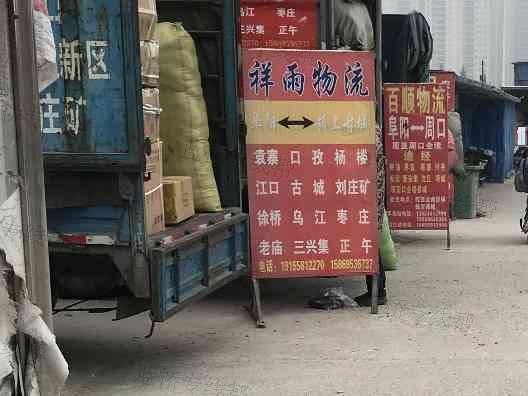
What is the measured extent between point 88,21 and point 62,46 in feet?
0.65

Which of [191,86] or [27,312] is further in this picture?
[191,86]

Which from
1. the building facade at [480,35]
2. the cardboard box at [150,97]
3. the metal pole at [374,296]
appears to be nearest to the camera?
the cardboard box at [150,97]

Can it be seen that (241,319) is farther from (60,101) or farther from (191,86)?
(60,101)

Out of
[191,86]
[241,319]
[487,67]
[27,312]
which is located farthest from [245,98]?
[487,67]

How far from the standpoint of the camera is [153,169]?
169 inches

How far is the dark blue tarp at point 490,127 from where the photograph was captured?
831 inches

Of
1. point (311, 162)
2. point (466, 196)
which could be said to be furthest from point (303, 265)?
point (466, 196)

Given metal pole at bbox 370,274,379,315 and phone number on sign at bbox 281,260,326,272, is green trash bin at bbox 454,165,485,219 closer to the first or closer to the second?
metal pole at bbox 370,274,379,315

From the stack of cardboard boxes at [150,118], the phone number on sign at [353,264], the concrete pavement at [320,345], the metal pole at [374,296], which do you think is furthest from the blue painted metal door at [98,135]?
the metal pole at [374,296]

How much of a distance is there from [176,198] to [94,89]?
931 mm

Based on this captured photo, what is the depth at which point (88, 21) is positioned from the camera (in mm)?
3959

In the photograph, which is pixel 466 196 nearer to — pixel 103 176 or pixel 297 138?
pixel 297 138

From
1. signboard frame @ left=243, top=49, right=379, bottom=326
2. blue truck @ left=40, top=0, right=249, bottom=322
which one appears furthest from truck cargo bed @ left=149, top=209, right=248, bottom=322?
signboard frame @ left=243, top=49, right=379, bottom=326

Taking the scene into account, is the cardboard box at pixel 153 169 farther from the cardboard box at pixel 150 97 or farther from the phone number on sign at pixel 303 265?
the phone number on sign at pixel 303 265
